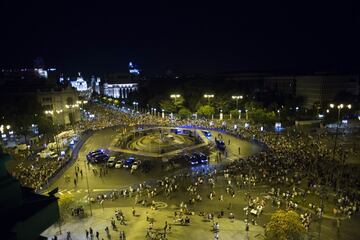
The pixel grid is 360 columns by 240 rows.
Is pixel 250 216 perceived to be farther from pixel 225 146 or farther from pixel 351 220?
pixel 225 146

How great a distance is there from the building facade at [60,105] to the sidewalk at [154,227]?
48.9 m

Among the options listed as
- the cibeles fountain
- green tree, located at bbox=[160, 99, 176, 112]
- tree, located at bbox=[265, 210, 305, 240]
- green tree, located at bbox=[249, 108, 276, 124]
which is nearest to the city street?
tree, located at bbox=[265, 210, 305, 240]

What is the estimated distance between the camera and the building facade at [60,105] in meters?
68.4

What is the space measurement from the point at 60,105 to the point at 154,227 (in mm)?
55867

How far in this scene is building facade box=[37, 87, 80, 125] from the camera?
6844cm

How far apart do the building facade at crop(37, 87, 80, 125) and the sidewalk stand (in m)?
48.9

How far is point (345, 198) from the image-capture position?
2397 centimetres

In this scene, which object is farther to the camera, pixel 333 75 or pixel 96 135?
pixel 333 75

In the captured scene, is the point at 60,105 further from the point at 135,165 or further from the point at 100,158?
the point at 135,165

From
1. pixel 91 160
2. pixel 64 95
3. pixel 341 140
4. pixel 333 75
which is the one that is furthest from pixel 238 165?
pixel 333 75

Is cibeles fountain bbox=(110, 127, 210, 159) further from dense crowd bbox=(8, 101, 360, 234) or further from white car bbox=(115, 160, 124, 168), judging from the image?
dense crowd bbox=(8, 101, 360, 234)

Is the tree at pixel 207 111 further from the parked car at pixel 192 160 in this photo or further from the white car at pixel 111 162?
the white car at pixel 111 162

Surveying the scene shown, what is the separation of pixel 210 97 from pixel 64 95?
3254cm

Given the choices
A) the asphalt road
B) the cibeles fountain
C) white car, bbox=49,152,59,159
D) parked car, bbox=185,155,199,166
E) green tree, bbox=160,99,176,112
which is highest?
green tree, bbox=160,99,176,112
